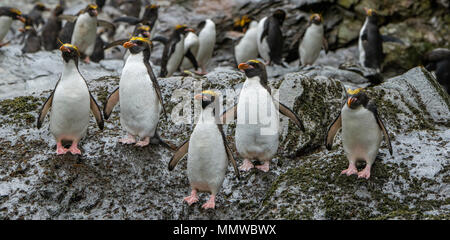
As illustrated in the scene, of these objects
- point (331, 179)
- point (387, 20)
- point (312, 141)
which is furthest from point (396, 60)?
point (331, 179)

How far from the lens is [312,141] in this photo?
6.17 m

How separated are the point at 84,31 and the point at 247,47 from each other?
3.87m

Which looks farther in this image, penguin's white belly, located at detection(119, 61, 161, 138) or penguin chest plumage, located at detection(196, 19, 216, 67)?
penguin chest plumage, located at detection(196, 19, 216, 67)

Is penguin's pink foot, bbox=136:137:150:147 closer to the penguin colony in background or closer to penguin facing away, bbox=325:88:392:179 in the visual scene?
the penguin colony in background

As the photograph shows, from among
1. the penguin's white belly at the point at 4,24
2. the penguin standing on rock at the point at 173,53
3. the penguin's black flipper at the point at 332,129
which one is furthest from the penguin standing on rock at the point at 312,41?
the penguin's white belly at the point at 4,24

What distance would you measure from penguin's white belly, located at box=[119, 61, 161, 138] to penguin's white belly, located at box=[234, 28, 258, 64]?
6.67 metres

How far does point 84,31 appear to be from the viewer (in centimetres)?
1058

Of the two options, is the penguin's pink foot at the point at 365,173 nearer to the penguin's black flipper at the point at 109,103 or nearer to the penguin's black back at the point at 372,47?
the penguin's black flipper at the point at 109,103

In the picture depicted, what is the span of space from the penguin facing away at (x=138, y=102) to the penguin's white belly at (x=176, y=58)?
497 cm

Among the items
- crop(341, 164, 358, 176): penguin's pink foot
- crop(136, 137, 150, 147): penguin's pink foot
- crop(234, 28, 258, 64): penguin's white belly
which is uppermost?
crop(136, 137, 150, 147): penguin's pink foot

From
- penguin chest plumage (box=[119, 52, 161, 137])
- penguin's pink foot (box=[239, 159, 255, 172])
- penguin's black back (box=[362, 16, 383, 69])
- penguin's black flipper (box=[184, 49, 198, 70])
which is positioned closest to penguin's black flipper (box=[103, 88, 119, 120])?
penguin chest plumage (box=[119, 52, 161, 137])

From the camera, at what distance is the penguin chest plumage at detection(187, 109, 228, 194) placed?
4863 mm

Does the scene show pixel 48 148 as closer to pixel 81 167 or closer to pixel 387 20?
pixel 81 167

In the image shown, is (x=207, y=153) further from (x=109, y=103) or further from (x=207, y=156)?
(x=109, y=103)
